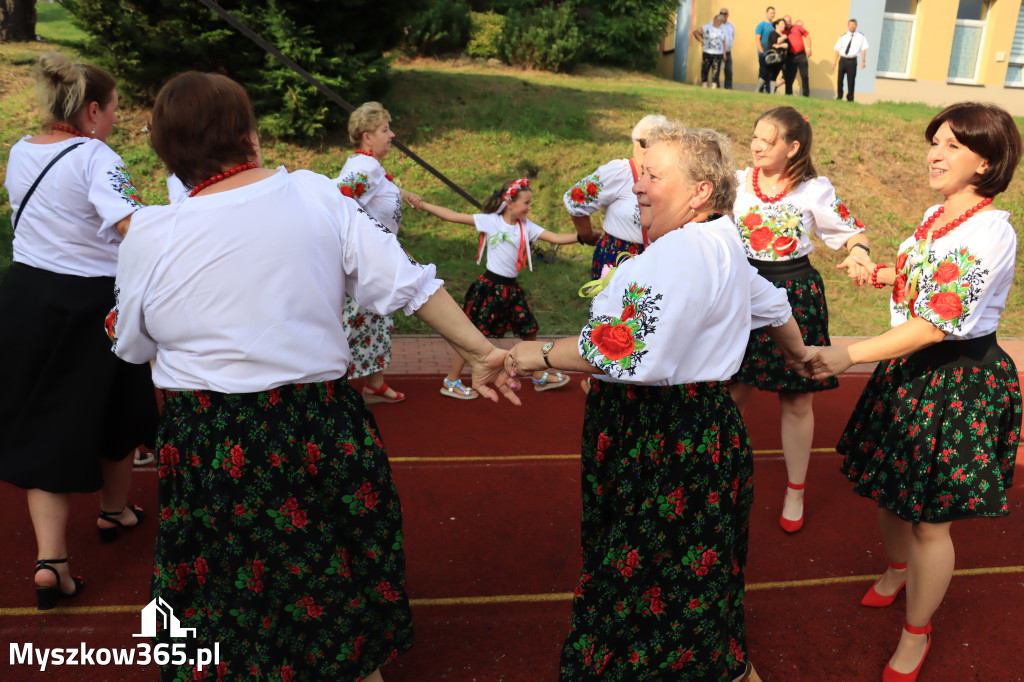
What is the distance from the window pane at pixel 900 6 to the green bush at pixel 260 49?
14.8 meters

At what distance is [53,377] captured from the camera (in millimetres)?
3146

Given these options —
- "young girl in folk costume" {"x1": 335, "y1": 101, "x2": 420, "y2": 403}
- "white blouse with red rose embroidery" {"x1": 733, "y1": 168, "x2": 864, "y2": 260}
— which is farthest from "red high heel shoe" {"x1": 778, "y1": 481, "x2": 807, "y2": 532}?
"young girl in folk costume" {"x1": 335, "y1": 101, "x2": 420, "y2": 403}

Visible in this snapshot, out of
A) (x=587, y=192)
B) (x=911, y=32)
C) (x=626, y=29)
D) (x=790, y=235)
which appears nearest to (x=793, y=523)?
(x=790, y=235)

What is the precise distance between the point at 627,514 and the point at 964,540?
8.54 feet

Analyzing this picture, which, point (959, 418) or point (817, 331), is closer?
point (959, 418)

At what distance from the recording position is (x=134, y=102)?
11398 millimetres

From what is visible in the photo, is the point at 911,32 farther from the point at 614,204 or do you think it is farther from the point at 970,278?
the point at 970,278

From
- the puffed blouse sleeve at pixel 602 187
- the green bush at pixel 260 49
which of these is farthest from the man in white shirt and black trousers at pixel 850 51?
the puffed blouse sleeve at pixel 602 187

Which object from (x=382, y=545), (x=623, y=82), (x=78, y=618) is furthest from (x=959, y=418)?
(x=623, y=82)

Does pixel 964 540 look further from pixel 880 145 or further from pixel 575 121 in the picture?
pixel 880 145

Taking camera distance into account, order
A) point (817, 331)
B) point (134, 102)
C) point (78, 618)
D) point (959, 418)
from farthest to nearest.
A: point (134, 102) < point (817, 331) < point (78, 618) < point (959, 418)

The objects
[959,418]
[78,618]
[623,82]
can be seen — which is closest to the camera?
[959,418]

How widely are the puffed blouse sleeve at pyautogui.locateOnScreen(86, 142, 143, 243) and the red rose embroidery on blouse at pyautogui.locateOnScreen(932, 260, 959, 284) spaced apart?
285 centimetres

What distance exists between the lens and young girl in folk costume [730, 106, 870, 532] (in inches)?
147
